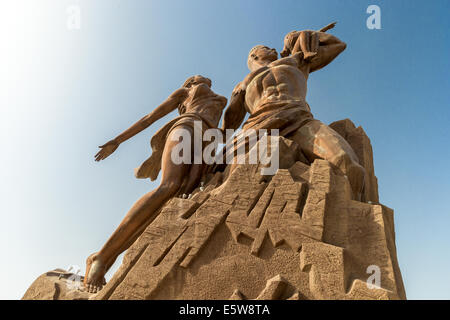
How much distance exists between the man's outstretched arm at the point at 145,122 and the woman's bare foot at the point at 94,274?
1441mm

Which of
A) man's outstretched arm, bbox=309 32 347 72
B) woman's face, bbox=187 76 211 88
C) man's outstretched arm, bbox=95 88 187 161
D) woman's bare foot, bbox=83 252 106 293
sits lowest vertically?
woman's bare foot, bbox=83 252 106 293

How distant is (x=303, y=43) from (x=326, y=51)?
1.07ft

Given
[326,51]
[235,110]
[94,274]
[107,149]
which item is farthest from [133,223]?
[326,51]

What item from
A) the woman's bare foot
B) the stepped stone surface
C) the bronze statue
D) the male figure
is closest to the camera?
the stepped stone surface

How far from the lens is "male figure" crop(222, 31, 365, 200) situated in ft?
13.0

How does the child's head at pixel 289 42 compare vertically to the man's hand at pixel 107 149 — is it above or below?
above

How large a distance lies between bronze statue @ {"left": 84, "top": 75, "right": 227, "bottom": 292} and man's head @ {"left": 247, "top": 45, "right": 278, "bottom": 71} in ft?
2.24

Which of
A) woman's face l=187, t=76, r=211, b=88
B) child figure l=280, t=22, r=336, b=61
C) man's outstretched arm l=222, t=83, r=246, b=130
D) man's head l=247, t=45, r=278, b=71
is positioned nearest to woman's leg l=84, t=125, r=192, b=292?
man's outstretched arm l=222, t=83, r=246, b=130

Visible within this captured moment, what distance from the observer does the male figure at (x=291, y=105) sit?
3.95m

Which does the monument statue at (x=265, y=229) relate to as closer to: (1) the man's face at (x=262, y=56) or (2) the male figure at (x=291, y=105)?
(2) the male figure at (x=291, y=105)

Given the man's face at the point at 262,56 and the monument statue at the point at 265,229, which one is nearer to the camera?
the monument statue at the point at 265,229

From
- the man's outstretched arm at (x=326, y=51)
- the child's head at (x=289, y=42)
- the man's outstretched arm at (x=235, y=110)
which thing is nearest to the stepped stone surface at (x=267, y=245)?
Result: the man's outstretched arm at (x=235, y=110)

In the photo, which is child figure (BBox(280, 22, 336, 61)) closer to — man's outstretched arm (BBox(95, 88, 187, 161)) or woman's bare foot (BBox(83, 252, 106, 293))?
man's outstretched arm (BBox(95, 88, 187, 161))
